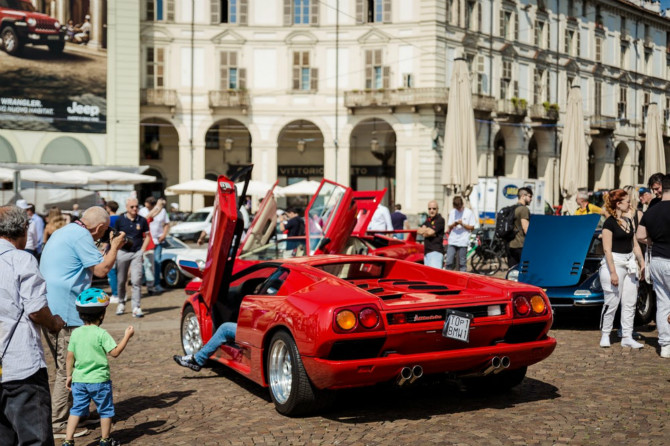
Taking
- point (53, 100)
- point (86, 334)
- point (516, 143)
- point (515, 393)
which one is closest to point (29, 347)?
point (86, 334)

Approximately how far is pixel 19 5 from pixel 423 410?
3340cm

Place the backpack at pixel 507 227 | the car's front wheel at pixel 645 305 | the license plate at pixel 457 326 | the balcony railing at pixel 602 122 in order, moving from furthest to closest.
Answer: the balcony railing at pixel 602 122, the backpack at pixel 507 227, the car's front wheel at pixel 645 305, the license plate at pixel 457 326

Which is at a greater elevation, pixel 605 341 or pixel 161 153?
pixel 161 153

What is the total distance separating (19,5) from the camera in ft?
115

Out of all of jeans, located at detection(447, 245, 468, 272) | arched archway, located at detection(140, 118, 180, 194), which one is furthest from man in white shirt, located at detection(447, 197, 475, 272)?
arched archway, located at detection(140, 118, 180, 194)

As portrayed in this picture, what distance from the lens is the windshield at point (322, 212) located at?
12.3 meters

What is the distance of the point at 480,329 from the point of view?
627 centimetres

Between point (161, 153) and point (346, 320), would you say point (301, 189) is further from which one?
point (346, 320)

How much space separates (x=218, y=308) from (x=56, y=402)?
2037 millimetres

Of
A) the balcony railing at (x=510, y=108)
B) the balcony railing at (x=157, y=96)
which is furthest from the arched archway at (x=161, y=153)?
the balcony railing at (x=510, y=108)

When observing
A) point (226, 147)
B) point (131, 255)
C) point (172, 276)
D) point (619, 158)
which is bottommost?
point (172, 276)

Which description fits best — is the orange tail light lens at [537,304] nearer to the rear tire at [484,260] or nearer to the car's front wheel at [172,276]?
the car's front wheel at [172,276]

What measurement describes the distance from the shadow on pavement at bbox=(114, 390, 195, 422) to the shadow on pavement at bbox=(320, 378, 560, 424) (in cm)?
143

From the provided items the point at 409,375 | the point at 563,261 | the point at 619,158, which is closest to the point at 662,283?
the point at 563,261
